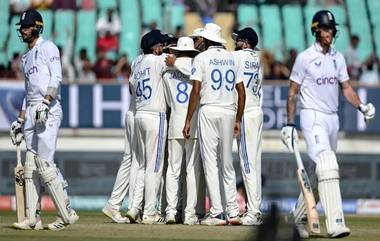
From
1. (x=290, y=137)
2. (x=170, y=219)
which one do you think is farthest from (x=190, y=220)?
(x=290, y=137)

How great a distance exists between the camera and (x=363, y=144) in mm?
25453

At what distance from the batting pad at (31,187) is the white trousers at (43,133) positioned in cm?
13

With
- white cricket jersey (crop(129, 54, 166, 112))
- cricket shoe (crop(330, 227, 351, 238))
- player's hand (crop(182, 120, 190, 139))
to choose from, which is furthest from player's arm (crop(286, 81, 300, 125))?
white cricket jersey (crop(129, 54, 166, 112))

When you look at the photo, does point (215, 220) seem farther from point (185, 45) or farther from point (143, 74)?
point (185, 45)

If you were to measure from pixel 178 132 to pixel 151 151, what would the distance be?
15.8 inches

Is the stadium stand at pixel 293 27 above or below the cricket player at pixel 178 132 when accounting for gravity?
above

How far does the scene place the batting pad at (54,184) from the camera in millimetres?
13273

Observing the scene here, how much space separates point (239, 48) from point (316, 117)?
2.93 meters

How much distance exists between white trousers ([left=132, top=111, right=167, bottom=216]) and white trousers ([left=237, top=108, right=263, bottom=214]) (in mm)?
927

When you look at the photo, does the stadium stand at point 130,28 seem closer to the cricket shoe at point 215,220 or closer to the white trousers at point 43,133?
the cricket shoe at point 215,220

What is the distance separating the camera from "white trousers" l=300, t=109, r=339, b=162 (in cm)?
1257

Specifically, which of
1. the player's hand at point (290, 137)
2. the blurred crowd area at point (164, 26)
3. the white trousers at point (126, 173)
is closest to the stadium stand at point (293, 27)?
the blurred crowd area at point (164, 26)

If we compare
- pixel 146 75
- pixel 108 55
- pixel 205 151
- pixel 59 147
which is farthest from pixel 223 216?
pixel 108 55

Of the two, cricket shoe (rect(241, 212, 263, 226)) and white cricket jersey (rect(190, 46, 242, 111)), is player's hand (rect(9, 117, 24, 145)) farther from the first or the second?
cricket shoe (rect(241, 212, 263, 226))
